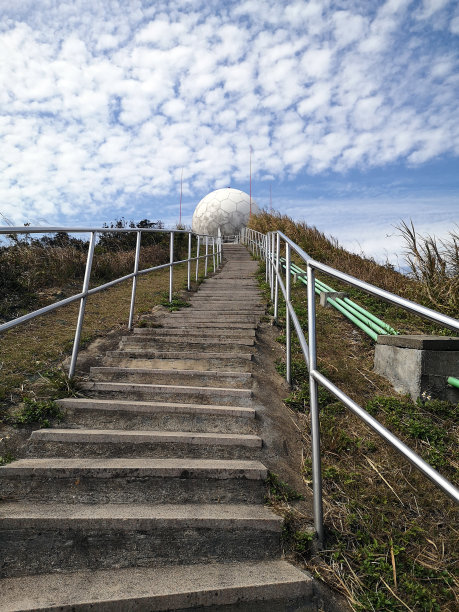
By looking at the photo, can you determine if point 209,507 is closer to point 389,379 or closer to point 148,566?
point 148,566

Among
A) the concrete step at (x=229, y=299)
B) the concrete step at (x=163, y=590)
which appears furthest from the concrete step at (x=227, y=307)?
the concrete step at (x=163, y=590)

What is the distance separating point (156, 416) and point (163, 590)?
130cm

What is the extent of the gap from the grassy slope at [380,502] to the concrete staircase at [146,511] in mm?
294

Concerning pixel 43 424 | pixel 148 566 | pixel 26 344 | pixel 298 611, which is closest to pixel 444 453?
pixel 298 611

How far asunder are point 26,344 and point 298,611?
139 inches

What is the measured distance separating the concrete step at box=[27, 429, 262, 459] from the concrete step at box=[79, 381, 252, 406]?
511 mm

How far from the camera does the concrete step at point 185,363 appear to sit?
3623mm

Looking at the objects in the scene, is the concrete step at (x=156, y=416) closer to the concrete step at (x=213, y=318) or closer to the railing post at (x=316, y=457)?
the railing post at (x=316, y=457)

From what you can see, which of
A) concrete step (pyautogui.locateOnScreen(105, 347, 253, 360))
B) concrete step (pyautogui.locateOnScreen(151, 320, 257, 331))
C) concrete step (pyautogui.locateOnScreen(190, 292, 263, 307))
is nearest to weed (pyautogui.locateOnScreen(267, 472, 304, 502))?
concrete step (pyautogui.locateOnScreen(105, 347, 253, 360))

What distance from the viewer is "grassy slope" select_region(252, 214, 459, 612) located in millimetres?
1763

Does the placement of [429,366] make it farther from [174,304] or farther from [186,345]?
[174,304]

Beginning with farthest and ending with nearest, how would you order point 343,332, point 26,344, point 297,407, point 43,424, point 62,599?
1. point 343,332
2. point 26,344
3. point 297,407
4. point 43,424
5. point 62,599

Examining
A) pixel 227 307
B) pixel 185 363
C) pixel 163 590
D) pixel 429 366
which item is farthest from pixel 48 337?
pixel 429 366

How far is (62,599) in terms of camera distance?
1.56m
